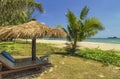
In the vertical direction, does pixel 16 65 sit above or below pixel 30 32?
below

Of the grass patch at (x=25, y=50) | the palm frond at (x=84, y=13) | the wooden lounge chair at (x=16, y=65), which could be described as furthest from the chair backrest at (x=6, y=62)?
the palm frond at (x=84, y=13)

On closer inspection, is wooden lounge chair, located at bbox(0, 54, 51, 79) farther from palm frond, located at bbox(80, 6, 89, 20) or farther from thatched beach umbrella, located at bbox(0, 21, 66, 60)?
palm frond, located at bbox(80, 6, 89, 20)

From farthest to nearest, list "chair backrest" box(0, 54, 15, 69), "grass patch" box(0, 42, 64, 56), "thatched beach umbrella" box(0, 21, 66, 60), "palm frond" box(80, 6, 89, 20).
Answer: "palm frond" box(80, 6, 89, 20) → "grass patch" box(0, 42, 64, 56) → "thatched beach umbrella" box(0, 21, 66, 60) → "chair backrest" box(0, 54, 15, 69)

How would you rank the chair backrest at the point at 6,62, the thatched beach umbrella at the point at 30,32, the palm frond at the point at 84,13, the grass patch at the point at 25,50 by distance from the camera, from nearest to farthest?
the chair backrest at the point at 6,62 → the thatched beach umbrella at the point at 30,32 → the grass patch at the point at 25,50 → the palm frond at the point at 84,13

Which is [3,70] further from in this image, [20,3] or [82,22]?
[20,3]

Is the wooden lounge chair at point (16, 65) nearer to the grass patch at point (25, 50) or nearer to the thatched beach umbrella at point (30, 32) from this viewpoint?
the thatched beach umbrella at point (30, 32)

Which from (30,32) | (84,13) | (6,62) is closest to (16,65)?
(6,62)

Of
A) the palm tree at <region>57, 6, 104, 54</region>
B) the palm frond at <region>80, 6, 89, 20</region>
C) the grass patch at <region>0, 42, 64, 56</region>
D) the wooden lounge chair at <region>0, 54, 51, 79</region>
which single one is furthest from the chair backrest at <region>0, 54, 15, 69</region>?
the palm frond at <region>80, 6, 89, 20</region>

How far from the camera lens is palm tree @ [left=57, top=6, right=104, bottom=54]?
13368mm

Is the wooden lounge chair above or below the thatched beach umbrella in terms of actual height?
below

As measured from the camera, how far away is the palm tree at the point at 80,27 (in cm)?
1337

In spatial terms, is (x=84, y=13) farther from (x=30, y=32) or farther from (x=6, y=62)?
(x=6, y=62)

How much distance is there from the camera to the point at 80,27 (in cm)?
1370

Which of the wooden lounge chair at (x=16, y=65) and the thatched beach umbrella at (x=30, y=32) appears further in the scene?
the thatched beach umbrella at (x=30, y=32)
